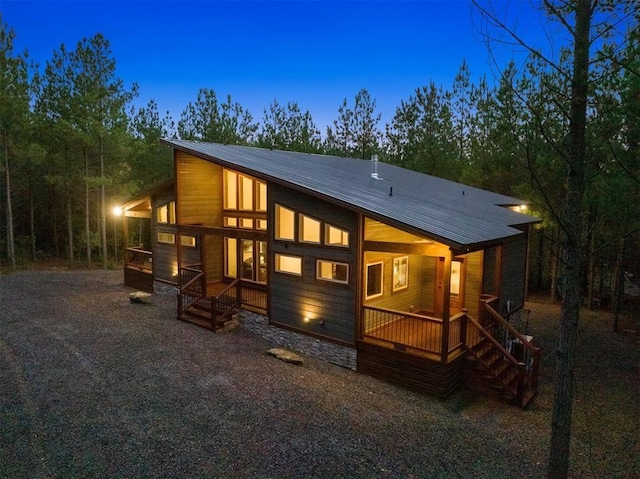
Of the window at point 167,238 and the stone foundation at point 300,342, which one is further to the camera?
the window at point 167,238

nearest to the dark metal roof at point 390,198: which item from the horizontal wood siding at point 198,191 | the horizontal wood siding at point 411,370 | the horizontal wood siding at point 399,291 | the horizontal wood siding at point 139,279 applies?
the horizontal wood siding at point 198,191

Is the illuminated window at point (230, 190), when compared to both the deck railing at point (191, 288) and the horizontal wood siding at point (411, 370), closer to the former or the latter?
the deck railing at point (191, 288)

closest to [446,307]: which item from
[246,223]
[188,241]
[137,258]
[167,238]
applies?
[246,223]

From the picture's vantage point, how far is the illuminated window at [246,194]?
14852 mm

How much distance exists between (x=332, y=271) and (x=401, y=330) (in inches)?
93.0

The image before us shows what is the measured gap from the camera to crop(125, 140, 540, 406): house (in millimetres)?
9570

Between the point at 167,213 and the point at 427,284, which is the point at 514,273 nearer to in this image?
the point at 427,284

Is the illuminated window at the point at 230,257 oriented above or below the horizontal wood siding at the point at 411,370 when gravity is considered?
above

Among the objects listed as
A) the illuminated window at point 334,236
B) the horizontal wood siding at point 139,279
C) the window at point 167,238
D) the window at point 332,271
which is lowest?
the horizontal wood siding at point 139,279

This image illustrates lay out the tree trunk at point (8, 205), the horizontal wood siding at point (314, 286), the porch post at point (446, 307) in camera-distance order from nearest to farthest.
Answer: the porch post at point (446, 307)
the horizontal wood siding at point (314, 286)
the tree trunk at point (8, 205)

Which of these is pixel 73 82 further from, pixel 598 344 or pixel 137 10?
pixel 598 344

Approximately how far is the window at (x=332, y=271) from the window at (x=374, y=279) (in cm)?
81

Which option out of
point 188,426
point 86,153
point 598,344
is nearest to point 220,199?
point 188,426

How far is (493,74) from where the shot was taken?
4664 mm
